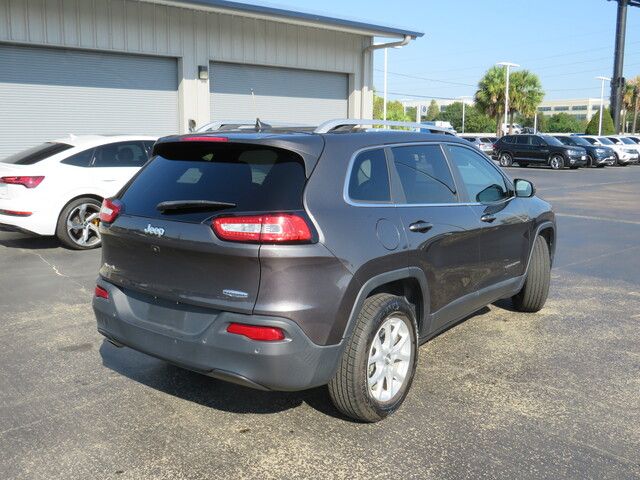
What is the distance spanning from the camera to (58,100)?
1416 cm

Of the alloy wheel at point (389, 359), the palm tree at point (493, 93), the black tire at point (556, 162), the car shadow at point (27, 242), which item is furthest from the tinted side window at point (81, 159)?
the palm tree at point (493, 93)

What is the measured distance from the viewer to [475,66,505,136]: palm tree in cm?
5753

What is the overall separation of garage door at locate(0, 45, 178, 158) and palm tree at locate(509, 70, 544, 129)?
48.2 m

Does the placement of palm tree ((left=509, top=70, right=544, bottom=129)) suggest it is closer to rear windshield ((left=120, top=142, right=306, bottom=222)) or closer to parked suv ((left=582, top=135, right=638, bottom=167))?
parked suv ((left=582, top=135, right=638, bottom=167))

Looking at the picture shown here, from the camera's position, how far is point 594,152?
32938mm

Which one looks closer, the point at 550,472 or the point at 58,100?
the point at 550,472

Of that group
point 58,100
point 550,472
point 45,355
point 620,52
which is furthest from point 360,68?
point 620,52

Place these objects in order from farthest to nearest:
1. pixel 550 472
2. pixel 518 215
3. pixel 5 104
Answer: pixel 5 104 → pixel 518 215 → pixel 550 472

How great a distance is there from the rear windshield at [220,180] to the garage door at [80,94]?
11139 mm

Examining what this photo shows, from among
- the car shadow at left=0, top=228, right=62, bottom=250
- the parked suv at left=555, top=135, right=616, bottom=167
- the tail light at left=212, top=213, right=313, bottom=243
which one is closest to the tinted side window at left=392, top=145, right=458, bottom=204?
the tail light at left=212, top=213, right=313, bottom=243

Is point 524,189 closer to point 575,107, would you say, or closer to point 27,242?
point 27,242

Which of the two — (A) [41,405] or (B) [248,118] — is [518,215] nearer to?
(A) [41,405]

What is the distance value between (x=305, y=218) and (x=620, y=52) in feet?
150

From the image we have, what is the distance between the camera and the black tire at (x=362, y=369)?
11.5 ft
